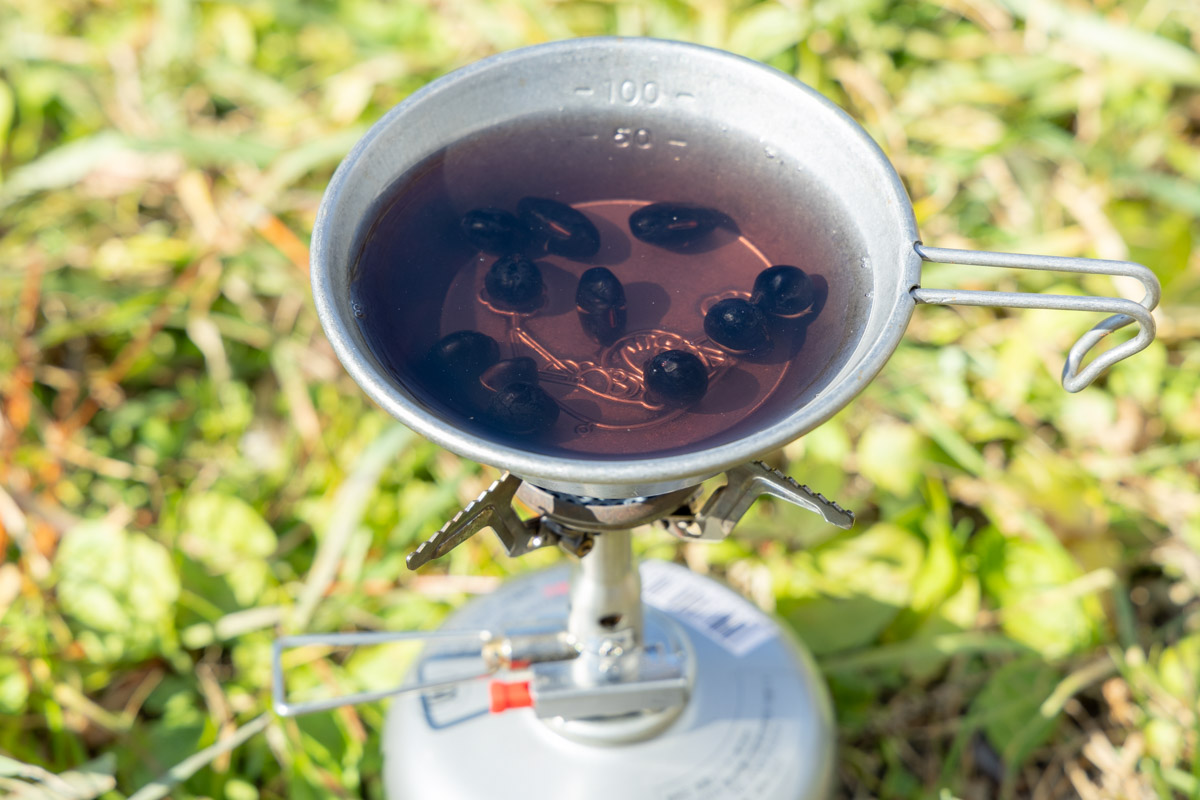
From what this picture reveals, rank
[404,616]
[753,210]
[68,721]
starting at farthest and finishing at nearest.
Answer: [404,616] → [68,721] → [753,210]

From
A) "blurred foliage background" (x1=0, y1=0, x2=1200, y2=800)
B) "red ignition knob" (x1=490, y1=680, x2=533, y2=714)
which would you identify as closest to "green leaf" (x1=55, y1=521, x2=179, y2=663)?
"blurred foliage background" (x1=0, y1=0, x2=1200, y2=800)

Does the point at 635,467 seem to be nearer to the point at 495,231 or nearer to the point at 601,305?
the point at 601,305

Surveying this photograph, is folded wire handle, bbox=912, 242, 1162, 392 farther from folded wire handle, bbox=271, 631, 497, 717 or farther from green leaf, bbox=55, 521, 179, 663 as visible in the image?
green leaf, bbox=55, 521, 179, 663

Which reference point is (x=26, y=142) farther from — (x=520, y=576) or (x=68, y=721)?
(x=520, y=576)

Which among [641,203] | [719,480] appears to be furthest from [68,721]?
[641,203]

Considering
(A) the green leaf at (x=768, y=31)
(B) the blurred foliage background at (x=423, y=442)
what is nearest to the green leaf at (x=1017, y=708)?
(B) the blurred foliage background at (x=423, y=442)

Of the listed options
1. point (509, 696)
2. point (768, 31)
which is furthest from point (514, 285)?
point (768, 31)
